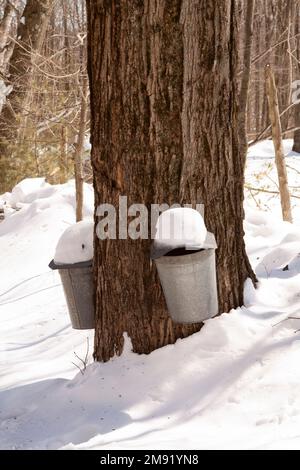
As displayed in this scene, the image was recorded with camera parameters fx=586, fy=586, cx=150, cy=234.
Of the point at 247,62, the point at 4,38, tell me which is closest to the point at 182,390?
the point at 247,62

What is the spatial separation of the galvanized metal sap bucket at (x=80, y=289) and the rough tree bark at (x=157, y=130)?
0.37 feet

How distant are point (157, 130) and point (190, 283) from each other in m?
0.82

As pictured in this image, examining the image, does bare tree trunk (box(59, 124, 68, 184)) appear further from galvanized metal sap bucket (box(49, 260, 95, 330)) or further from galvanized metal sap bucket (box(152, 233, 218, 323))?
galvanized metal sap bucket (box(152, 233, 218, 323))

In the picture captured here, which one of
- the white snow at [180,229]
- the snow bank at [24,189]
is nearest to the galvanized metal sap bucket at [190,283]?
the white snow at [180,229]

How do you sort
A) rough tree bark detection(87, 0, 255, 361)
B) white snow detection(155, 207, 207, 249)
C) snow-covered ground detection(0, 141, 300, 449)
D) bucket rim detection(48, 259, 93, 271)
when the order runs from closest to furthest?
1. snow-covered ground detection(0, 141, 300, 449)
2. white snow detection(155, 207, 207, 249)
3. rough tree bark detection(87, 0, 255, 361)
4. bucket rim detection(48, 259, 93, 271)

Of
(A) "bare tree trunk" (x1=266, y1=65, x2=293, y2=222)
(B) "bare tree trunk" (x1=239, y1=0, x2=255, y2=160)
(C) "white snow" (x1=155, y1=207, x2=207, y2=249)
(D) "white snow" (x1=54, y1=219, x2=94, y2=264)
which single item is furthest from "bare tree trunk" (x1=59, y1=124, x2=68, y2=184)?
(C) "white snow" (x1=155, y1=207, x2=207, y2=249)

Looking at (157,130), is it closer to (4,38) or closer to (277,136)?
(277,136)

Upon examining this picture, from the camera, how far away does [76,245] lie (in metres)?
3.34

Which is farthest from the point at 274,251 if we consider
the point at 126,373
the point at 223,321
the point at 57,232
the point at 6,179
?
the point at 6,179

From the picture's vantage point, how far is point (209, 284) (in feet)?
9.47

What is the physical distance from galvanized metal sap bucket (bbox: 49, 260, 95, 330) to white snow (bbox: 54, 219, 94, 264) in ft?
0.14

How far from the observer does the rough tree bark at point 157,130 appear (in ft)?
9.83

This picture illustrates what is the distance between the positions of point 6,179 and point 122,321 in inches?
346

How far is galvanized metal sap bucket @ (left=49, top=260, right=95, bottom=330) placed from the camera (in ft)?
10.9
